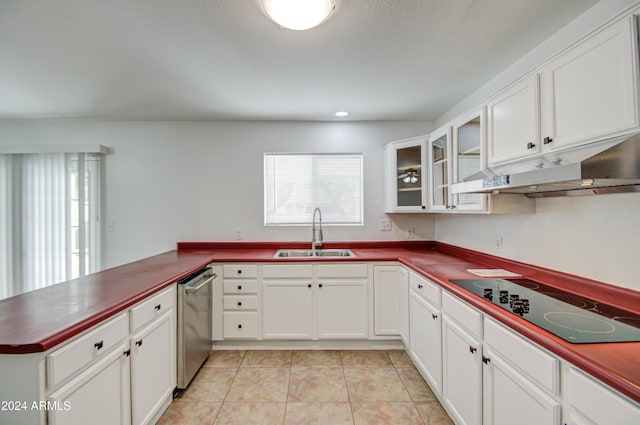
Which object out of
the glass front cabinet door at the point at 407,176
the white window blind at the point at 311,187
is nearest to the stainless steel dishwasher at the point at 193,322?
the white window blind at the point at 311,187

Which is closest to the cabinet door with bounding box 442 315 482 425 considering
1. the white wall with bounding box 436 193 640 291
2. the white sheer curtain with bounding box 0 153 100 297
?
the white wall with bounding box 436 193 640 291

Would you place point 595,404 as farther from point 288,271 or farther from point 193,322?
point 193,322

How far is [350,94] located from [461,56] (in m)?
0.91

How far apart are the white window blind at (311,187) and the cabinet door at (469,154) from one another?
1178 millimetres

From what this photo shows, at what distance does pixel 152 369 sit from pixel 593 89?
2.67m

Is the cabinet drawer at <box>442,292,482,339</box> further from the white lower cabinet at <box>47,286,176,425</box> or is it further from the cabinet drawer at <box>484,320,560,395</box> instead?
the white lower cabinet at <box>47,286,176,425</box>

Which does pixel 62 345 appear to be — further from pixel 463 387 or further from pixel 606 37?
pixel 606 37

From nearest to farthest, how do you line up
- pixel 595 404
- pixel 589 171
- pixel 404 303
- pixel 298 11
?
pixel 595 404
pixel 589 171
pixel 298 11
pixel 404 303

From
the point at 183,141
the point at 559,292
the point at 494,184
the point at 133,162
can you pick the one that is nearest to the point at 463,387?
the point at 559,292

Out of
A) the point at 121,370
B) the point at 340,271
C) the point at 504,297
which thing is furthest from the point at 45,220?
the point at 504,297

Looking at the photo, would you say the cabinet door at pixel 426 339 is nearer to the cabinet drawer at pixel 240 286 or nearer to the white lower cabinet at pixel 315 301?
the white lower cabinet at pixel 315 301

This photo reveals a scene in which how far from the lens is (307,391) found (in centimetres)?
200

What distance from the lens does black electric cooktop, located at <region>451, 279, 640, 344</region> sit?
97 cm

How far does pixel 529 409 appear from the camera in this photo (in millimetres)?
1030
